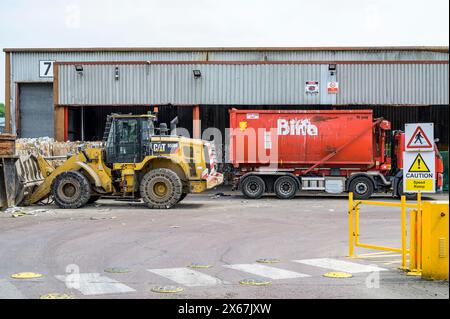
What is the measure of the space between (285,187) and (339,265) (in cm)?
1645

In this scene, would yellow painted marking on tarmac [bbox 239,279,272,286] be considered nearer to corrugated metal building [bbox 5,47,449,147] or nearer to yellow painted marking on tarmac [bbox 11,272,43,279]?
yellow painted marking on tarmac [bbox 11,272,43,279]

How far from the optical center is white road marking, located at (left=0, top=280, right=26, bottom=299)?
8336 millimetres

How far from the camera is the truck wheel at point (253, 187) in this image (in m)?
27.2

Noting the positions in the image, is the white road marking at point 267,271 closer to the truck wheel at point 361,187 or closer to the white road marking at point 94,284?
the white road marking at point 94,284

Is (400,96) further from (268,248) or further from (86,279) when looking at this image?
(86,279)

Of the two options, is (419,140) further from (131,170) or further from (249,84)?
(249,84)

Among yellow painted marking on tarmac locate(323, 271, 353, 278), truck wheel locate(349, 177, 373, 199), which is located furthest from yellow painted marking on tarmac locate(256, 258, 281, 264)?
truck wheel locate(349, 177, 373, 199)

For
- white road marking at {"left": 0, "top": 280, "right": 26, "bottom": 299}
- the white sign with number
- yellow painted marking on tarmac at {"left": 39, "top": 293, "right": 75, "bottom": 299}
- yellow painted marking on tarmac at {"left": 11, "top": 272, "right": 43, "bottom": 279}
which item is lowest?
yellow painted marking on tarmac at {"left": 11, "top": 272, "right": 43, "bottom": 279}

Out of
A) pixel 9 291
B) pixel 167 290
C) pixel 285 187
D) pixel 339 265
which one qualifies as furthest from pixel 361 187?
pixel 9 291

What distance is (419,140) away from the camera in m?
10.9

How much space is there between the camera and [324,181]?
27.0m

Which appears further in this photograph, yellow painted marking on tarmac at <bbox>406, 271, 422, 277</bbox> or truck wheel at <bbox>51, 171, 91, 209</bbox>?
truck wheel at <bbox>51, 171, 91, 209</bbox>

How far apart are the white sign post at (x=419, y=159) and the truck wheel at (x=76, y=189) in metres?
13.2

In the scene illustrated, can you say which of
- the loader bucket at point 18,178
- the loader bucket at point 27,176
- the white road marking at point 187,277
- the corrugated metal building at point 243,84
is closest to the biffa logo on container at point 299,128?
the corrugated metal building at point 243,84
